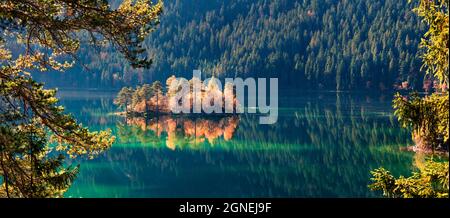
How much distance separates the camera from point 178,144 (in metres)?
60.6

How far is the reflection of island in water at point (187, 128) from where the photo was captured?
206 ft

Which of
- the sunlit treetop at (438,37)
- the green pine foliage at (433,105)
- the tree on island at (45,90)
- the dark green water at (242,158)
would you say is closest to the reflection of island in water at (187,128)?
the dark green water at (242,158)

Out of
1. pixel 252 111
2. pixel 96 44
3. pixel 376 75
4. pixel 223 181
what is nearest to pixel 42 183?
pixel 96 44

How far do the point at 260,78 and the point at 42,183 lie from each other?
180841mm

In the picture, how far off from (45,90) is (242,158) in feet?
140

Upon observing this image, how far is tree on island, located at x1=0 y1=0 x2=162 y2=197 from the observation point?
9.93 metres

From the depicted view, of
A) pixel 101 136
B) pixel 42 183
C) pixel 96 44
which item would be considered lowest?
pixel 42 183

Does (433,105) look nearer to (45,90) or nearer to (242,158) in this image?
(45,90)

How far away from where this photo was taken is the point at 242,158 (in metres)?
52.8

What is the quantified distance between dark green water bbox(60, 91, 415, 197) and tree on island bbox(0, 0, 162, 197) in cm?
2658

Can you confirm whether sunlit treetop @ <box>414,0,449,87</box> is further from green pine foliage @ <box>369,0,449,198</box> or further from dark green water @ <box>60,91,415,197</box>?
dark green water @ <box>60,91,415,197</box>

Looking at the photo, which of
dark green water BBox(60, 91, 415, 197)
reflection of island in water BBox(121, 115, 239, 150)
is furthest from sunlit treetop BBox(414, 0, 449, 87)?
reflection of island in water BBox(121, 115, 239, 150)
